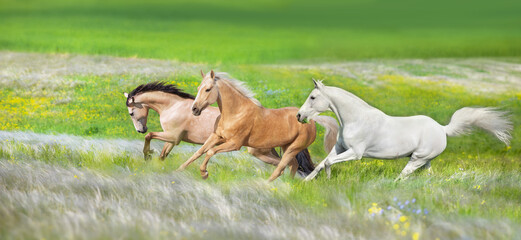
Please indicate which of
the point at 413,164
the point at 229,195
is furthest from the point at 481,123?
the point at 229,195

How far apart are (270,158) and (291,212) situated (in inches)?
89.1

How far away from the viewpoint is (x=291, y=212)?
20.7 ft

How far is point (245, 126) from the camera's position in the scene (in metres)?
7.61

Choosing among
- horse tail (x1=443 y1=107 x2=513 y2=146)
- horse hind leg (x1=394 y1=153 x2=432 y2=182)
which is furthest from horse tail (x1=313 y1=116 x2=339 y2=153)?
horse tail (x1=443 y1=107 x2=513 y2=146)

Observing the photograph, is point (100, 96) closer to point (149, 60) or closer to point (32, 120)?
point (32, 120)

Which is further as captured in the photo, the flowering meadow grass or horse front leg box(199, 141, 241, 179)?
horse front leg box(199, 141, 241, 179)

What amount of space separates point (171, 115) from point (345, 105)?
291cm

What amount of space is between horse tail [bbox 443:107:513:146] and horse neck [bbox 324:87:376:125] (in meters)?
1.48

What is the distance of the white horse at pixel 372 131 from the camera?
24.8 ft

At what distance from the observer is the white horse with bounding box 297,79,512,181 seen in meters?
7.55

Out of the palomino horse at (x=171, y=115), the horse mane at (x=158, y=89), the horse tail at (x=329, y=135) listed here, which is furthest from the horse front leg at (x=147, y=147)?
the horse tail at (x=329, y=135)

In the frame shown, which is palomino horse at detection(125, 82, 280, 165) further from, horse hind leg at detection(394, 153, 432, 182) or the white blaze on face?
horse hind leg at detection(394, 153, 432, 182)

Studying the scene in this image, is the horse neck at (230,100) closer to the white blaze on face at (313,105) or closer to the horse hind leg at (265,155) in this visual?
the white blaze on face at (313,105)

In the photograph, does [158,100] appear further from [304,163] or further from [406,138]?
[406,138]
